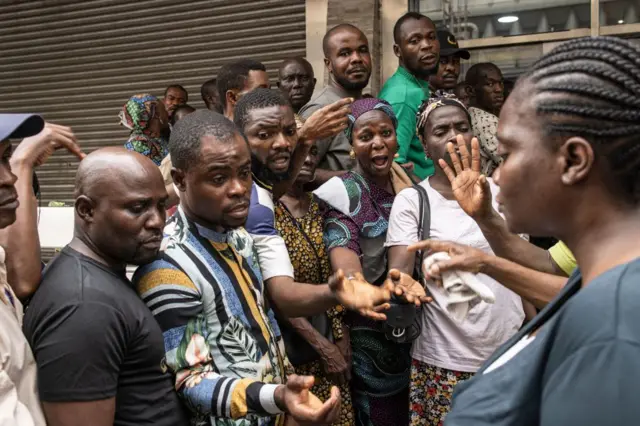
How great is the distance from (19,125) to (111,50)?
6.23m

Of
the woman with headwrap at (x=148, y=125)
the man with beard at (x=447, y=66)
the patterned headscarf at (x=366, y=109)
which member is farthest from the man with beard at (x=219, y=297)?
A: the woman with headwrap at (x=148, y=125)

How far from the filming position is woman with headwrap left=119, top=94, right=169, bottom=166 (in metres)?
5.68

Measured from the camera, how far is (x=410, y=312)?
2.98 m

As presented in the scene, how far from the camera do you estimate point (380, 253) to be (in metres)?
3.35

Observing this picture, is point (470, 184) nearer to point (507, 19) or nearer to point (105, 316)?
point (105, 316)

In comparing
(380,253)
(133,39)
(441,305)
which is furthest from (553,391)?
(133,39)

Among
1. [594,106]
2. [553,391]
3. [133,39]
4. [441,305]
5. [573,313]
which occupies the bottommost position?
[441,305]

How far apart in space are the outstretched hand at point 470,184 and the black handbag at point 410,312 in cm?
33

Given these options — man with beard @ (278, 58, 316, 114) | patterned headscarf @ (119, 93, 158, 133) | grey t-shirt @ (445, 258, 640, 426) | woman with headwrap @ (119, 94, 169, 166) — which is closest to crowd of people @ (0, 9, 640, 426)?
grey t-shirt @ (445, 258, 640, 426)

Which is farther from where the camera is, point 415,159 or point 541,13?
point 541,13

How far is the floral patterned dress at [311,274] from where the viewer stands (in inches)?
124

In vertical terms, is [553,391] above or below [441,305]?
above

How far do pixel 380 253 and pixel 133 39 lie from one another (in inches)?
215

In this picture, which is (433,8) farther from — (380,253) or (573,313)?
(573,313)
